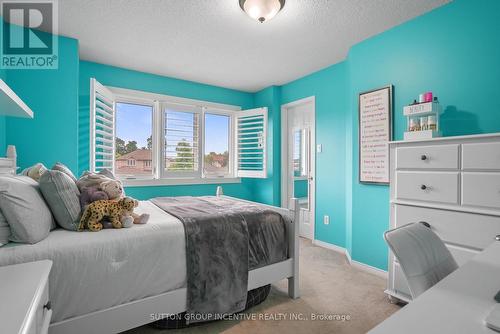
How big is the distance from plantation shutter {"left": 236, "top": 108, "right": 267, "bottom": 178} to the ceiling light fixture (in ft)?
7.30

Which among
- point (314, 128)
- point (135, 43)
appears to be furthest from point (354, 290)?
point (135, 43)

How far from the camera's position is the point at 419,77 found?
92.9 inches

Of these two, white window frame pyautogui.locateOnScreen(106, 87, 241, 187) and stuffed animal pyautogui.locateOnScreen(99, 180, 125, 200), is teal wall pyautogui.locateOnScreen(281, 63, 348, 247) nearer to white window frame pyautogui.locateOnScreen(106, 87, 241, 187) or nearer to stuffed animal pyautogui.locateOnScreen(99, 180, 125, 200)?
white window frame pyautogui.locateOnScreen(106, 87, 241, 187)

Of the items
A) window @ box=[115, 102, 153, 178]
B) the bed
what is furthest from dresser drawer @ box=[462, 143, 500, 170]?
window @ box=[115, 102, 153, 178]

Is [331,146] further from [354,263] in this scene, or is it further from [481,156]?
[481,156]

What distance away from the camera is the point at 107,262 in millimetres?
1391

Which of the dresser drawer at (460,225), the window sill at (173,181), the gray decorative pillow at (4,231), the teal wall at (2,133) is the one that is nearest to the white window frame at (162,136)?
the window sill at (173,181)

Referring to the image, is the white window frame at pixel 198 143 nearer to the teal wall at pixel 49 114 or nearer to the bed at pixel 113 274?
the teal wall at pixel 49 114

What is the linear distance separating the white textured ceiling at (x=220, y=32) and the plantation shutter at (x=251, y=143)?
3.05ft

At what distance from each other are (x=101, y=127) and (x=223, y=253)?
2453 millimetres

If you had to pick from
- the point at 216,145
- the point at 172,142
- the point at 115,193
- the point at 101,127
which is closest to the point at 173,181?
the point at 172,142

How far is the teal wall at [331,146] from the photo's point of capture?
133 inches

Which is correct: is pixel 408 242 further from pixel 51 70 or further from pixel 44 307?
pixel 51 70

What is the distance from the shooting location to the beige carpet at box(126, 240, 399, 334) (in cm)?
175
